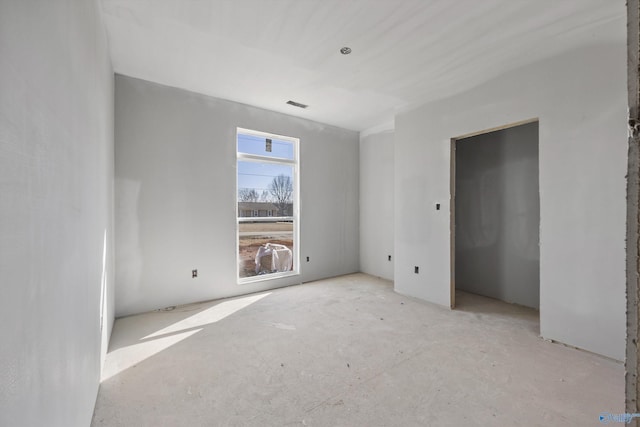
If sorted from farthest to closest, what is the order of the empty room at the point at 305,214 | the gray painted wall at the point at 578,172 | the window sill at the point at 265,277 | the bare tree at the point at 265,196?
1. the bare tree at the point at 265,196
2. the window sill at the point at 265,277
3. the gray painted wall at the point at 578,172
4. the empty room at the point at 305,214

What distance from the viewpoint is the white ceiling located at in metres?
2.02

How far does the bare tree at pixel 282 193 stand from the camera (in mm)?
4414

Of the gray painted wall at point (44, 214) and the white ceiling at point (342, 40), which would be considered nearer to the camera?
the gray painted wall at point (44, 214)

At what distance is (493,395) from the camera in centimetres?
183

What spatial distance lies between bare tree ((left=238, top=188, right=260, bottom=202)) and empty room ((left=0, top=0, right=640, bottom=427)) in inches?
0.8

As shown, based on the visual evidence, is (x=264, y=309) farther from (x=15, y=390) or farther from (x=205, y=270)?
(x=15, y=390)

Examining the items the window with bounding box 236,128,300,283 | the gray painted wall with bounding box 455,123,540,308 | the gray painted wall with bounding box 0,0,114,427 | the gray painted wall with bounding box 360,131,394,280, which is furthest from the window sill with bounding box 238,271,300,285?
the gray painted wall with bounding box 455,123,540,308

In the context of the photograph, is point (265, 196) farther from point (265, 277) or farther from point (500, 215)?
point (500, 215)

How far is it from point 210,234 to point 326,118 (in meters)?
2.54

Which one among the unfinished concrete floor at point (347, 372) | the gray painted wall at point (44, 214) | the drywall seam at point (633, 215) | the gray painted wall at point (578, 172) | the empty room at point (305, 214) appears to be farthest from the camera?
the gray painted wall at point (578, 172)

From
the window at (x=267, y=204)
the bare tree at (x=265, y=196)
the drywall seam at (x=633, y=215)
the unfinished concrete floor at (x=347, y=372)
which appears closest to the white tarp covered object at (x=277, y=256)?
the window at (x=267, y=204)

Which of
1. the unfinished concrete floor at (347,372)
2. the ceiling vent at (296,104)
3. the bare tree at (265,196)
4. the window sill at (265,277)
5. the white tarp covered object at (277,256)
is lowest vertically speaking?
the unfinished concrete floor at (347,372)

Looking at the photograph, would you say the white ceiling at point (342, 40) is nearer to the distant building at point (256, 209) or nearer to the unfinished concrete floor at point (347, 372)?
the distant building at point (256, 209)

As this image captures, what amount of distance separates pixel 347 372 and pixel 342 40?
2.66m
